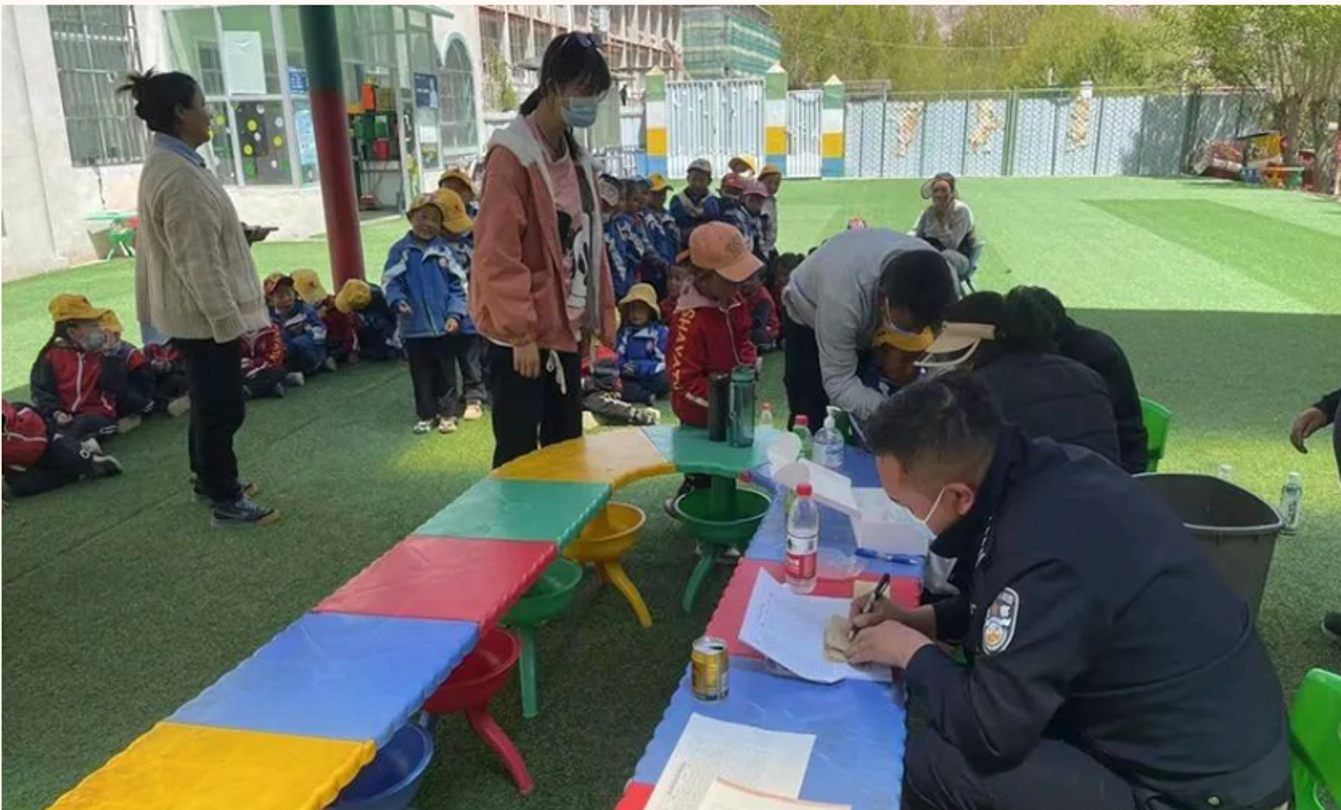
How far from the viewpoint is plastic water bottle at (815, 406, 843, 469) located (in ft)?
10.1

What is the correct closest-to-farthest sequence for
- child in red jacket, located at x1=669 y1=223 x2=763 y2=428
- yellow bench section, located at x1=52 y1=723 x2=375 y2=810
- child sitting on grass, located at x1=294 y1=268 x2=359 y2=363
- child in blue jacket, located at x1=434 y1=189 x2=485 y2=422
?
yellow bench section, located at x1=52 y1=723 x2=375 y2=810
child in red jacket, located at x1=669 y1=223 x2=763 y2=428
child in blue jacket, located at x1=434 y1=189 x2=485 y2=422
child sitting on grass, located at x1=294 y1=268 x2=359 y2=363

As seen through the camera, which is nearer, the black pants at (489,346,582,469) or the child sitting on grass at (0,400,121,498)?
the black pants at (489,346,582,469)

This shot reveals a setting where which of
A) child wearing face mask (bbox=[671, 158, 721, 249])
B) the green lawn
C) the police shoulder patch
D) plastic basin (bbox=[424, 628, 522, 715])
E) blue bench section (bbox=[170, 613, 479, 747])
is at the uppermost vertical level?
child wearing face mask (bbox=[671, 158, 721, 249])

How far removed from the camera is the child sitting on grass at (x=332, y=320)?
711 centimetres

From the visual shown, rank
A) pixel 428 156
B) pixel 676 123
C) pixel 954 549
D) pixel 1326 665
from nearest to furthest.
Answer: pixel 954 549 < pixel 1326 665 < pixel 428 156 < pixel 676 123

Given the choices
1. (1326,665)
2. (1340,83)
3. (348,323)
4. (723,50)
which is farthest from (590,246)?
(723,50)

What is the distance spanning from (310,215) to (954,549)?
15.8 metres

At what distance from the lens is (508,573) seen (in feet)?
8.00

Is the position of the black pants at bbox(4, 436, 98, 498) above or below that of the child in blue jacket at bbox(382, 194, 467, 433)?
below

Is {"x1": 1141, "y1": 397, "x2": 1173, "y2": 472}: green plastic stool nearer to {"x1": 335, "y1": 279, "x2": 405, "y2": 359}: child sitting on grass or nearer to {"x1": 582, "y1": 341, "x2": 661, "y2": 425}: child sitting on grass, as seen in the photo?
{"x1": 582, "y1": 341, "x2": 661, "y2": 425}: child sitting on grass

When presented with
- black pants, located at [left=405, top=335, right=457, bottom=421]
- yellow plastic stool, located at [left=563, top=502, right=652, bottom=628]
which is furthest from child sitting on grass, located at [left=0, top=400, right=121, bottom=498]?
yellow plastic stool, located at [left=563, top=502, right=652, bottom=628]

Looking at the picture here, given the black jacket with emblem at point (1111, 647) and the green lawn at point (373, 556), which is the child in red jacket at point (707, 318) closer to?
the green lawn at point (373, 556)

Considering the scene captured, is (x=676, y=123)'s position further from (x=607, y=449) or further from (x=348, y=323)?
(x=607, y=449)

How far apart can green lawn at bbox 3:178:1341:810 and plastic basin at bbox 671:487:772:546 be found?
0.26 meters
